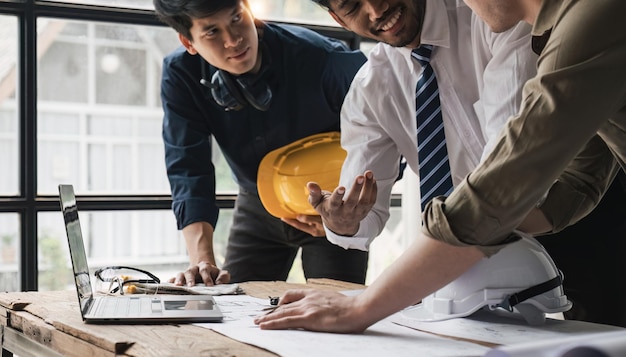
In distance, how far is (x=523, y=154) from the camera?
4.02ft

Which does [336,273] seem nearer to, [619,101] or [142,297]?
[142,297]

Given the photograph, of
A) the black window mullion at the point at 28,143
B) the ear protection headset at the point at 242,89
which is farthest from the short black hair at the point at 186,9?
the black window mullion at the point at 28,143

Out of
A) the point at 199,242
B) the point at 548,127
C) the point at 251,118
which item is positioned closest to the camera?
the point at 548,127

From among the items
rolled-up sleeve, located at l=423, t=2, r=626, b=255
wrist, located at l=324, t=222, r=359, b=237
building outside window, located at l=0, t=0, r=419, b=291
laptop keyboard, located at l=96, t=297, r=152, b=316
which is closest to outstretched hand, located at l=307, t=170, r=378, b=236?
wrist, located at l=324, t=222, r=359, b=237

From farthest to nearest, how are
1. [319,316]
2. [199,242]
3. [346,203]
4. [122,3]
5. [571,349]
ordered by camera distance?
[122,3] < [199,242] < [346,203] < [319,316] < [571,349]

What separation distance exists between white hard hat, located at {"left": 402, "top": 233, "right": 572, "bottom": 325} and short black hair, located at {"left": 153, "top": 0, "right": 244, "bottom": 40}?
51.8 inches

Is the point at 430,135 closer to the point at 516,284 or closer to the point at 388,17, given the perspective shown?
the point at 388,17

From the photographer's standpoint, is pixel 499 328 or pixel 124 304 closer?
pixel 499 328

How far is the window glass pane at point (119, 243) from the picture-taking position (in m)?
3.66

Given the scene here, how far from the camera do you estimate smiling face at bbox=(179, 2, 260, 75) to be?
2607 mm

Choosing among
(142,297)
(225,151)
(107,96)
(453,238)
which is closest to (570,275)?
(453,238)

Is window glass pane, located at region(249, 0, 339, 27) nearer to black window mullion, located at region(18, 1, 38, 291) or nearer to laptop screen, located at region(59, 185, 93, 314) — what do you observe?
black window mullion, located at region(18, 1, 38, 291)

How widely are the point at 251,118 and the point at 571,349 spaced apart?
7.30 feet

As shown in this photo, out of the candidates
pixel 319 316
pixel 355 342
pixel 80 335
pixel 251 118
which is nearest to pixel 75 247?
pixel 80 335
